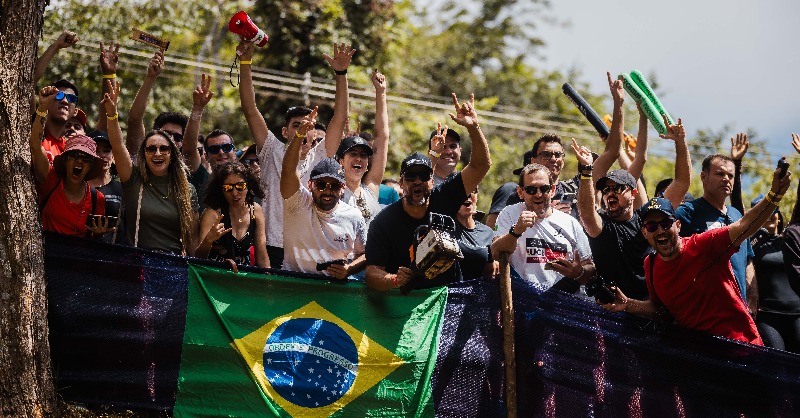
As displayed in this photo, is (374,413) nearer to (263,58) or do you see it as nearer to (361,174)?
(361,174)

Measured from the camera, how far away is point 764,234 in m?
8.43

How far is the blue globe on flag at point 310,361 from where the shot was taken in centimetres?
678

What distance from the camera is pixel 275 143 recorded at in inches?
321

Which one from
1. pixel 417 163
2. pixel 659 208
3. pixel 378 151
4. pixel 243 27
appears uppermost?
pixel 243 27

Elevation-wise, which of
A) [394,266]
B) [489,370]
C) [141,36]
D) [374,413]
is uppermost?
[141,36]

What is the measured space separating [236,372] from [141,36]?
3438mm

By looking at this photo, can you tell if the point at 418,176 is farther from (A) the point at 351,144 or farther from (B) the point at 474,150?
(A) the point at 351,144

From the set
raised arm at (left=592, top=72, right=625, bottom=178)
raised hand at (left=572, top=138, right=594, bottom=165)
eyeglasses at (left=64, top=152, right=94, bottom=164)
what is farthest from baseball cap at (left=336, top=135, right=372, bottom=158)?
eyeglasses at (left=64, top=152, right=94, bottom=164)

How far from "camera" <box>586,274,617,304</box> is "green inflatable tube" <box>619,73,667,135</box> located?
2400 mm

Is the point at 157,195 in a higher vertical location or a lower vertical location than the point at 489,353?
higher

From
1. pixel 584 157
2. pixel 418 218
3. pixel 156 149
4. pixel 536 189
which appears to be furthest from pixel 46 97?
pixel 584 157

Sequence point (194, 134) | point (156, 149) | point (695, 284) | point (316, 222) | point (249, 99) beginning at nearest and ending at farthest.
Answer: point (695, 284), point (316, 222), point (156, 149), point (249, 99), point (194, 134)

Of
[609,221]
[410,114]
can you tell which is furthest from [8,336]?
[410,114]

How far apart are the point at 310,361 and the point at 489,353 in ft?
4.22
